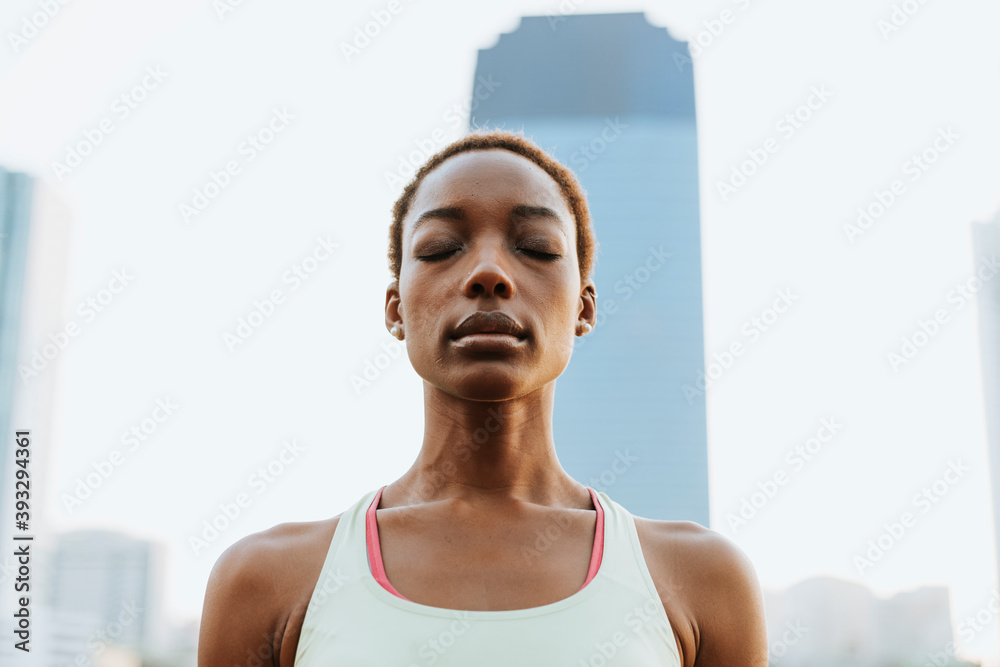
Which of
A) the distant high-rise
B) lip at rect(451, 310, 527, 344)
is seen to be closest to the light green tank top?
lip at rect(451, 310, 527, 344)

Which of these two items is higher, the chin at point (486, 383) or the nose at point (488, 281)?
the nose at point (488, 281)

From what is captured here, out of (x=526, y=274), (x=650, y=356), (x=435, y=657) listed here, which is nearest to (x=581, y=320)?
(x=526, y=274)

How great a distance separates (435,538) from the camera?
1604 millimetres

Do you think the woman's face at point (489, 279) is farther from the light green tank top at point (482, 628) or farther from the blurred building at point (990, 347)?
the blurred building at point (990, 347)

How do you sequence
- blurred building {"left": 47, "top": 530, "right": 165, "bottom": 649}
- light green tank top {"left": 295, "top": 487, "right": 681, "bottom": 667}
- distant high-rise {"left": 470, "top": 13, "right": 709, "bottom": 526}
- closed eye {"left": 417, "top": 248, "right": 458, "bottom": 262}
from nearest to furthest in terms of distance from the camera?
light green tank top {"left": 295, "top": 487, "right": 681, "bottom": 667}, closed eye {"left": 417, "top": 248, "right": 458, "bottom": 262}, blurred building {"left": 47, "top": 530, "right": 165, "bottom": 649}, distant high-rise {"left": 470, "top": 13, "right": 709, "bottom": 526}

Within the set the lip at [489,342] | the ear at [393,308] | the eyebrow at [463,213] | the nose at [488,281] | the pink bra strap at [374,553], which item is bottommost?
the pink bra strap at [374,553]

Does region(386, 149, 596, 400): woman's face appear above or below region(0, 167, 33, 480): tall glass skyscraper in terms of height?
below

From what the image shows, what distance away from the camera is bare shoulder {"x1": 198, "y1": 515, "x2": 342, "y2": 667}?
153cm

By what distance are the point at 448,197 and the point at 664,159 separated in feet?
138

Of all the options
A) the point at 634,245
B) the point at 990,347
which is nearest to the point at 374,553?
the point at 990,347

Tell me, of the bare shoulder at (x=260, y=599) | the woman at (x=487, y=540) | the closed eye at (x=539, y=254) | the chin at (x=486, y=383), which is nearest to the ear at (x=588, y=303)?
the woman at (x=487, y=540)

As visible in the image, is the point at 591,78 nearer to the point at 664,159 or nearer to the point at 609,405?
the point at 664,159

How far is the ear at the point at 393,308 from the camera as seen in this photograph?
1.91 m

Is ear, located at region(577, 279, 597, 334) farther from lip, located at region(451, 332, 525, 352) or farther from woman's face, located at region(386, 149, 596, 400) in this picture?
lip, located at region(451, 332, 525, 352)
